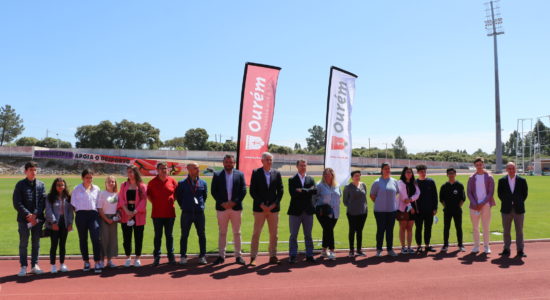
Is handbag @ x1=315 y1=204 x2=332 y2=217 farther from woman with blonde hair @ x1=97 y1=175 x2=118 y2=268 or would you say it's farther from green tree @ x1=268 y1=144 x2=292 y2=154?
green tree @ x1=268 y1=144 x2=292 y2=154

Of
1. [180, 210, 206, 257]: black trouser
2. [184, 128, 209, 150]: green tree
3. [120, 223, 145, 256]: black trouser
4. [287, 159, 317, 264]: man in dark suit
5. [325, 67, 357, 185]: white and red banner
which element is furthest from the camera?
[184, 128, 209, 150]: green tree

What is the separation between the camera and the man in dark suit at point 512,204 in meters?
8.11

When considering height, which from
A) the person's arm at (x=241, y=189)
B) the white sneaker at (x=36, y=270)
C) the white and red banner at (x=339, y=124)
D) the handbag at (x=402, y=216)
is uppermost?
the white and red banner at (x=339, y=124)

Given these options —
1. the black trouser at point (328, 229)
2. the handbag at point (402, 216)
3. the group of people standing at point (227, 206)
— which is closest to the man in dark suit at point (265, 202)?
the group of people standing at point (227, 206)

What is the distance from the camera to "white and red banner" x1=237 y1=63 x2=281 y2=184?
9039mm

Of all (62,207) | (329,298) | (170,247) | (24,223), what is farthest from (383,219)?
(24,223)

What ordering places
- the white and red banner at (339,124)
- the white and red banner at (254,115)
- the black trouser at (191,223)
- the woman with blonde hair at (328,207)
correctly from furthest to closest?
the white and red banner at (339,124) < the white and red banner at (254,115) < the woman with blonde hair at (328,207) < the black trouser at (191,223)

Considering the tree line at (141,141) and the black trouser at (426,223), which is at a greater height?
the tree line at (141,141)

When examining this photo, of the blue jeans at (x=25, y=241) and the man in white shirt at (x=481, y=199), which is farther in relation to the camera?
the man in white shirt at (x=481, y=199)

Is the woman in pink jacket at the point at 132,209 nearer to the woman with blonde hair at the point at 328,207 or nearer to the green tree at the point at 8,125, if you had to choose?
the woman with blonde hair at the point at 328,207

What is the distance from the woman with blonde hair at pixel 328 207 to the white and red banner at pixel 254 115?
1.82m

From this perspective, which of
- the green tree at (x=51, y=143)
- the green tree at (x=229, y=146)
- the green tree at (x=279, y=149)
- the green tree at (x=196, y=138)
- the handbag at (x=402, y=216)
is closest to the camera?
the handbag at (x=402, y=216)

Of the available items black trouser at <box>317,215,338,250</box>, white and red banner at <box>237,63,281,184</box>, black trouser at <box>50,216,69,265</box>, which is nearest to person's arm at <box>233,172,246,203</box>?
white and red banner at <box>237,63,281,184</box>

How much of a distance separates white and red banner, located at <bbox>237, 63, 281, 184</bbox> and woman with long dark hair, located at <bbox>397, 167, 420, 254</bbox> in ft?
10.2
